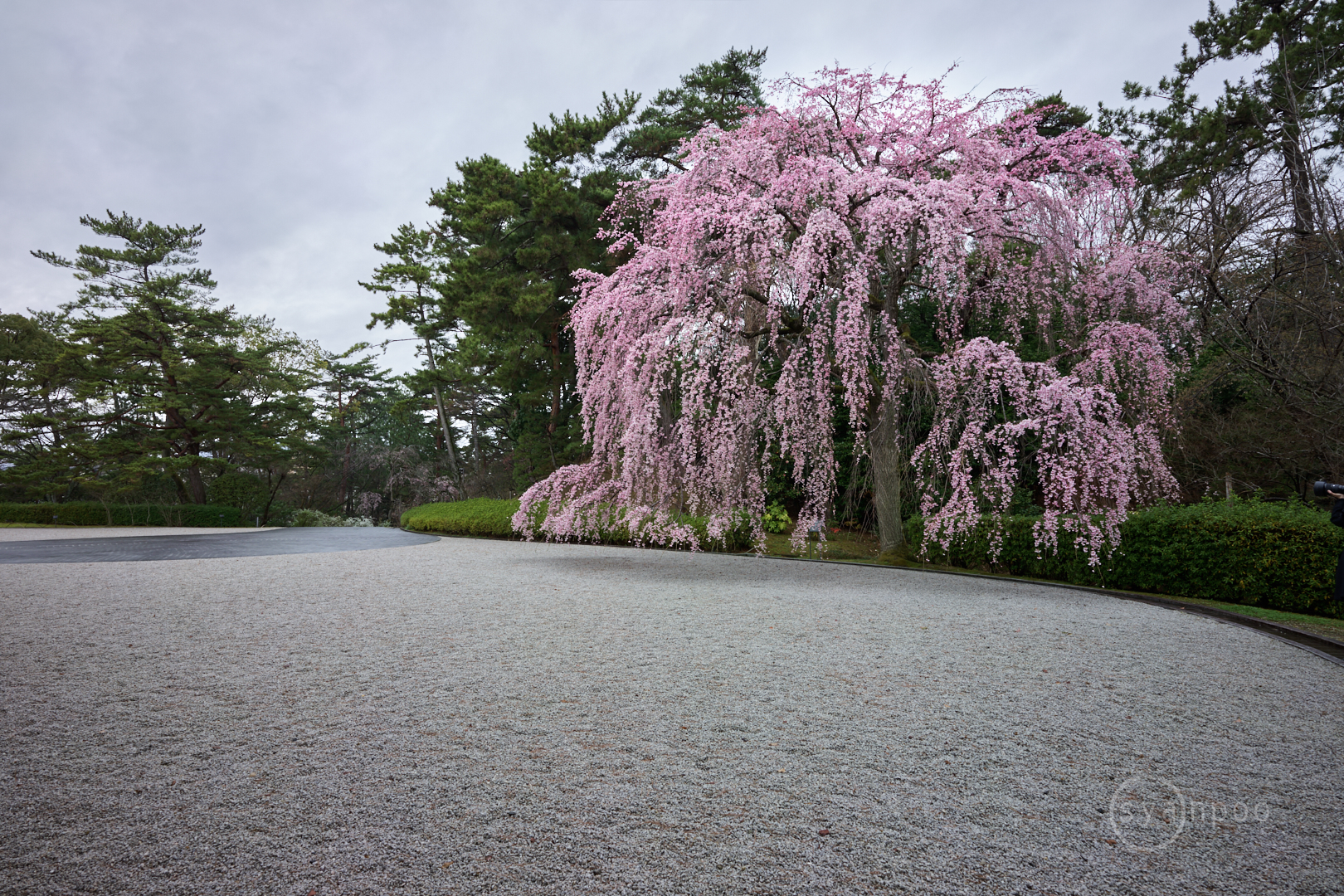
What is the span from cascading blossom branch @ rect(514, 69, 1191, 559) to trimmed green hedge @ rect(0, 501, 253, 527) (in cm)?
2154

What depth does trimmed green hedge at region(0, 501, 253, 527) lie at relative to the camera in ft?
73.0

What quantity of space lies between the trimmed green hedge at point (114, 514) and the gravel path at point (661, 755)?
21675 mm

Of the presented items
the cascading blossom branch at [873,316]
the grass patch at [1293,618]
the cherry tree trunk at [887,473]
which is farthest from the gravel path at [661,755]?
the cherry tree trunk at [887,473]

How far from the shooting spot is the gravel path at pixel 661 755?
2031 mm

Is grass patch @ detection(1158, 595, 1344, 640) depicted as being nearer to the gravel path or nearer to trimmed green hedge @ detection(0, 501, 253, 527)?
the gravel path

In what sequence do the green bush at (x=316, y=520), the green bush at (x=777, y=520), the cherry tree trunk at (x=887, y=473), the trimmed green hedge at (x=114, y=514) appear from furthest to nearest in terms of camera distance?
the green bush at (x=316, y=520) < the trimmed green hedge at (x=114, y=514) < the green bush at (x=777, y=520) < the cherry tree trunk at (x=887, y=473)

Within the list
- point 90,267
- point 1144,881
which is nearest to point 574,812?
point 1144,881

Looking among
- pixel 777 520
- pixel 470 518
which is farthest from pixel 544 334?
pixel 777 520

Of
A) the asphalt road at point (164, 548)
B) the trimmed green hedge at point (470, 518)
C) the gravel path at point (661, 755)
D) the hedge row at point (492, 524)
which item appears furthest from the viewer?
the trimmed green hedge at point (470, 518)

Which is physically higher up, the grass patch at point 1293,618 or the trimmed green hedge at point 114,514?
the trimmed green hedge at point 114,514

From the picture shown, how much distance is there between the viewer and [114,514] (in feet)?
75.0

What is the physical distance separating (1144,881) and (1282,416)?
10.4m

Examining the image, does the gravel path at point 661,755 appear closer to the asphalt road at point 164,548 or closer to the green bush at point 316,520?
the asphalt road at point 164,548

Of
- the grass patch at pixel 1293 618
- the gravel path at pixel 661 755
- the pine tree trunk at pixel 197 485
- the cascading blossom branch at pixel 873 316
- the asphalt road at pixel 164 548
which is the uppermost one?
the cascading blossom branch at pixel 873 316
